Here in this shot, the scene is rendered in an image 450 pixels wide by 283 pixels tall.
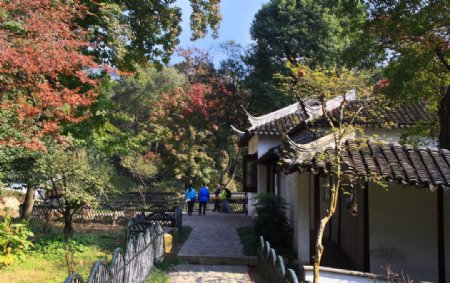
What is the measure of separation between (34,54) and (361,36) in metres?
7.43

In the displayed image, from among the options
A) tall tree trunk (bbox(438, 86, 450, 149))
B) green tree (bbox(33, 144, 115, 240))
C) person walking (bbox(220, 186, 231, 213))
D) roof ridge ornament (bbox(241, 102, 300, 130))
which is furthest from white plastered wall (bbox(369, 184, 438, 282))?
person walking (bbox(220, 186, 231, 213))

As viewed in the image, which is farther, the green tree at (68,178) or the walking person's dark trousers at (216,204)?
the walking person's dark trousers at (216,204)

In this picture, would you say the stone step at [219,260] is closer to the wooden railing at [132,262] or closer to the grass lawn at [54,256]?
the wooden railing at [132,262]

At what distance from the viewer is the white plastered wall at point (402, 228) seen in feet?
30.1

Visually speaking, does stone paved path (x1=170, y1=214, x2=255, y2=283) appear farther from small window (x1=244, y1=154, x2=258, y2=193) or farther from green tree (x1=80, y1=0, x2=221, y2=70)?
green tree (x1=80, y1=0, x2=221, y2=70)

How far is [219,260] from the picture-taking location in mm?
10945

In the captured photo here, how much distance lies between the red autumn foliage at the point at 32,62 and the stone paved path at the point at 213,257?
13.8 ft

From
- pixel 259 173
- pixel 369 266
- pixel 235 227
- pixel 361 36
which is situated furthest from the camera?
pixel 259 173

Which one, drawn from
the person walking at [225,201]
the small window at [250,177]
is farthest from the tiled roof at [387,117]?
the person walking at [225,201]

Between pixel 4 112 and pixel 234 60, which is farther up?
pixel 234 60

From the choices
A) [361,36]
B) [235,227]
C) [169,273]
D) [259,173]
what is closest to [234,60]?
[259,173]

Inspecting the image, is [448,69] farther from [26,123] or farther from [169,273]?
[26,123]

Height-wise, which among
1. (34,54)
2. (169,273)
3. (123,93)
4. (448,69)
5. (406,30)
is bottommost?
(169,273)

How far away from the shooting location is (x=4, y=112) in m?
7.54
